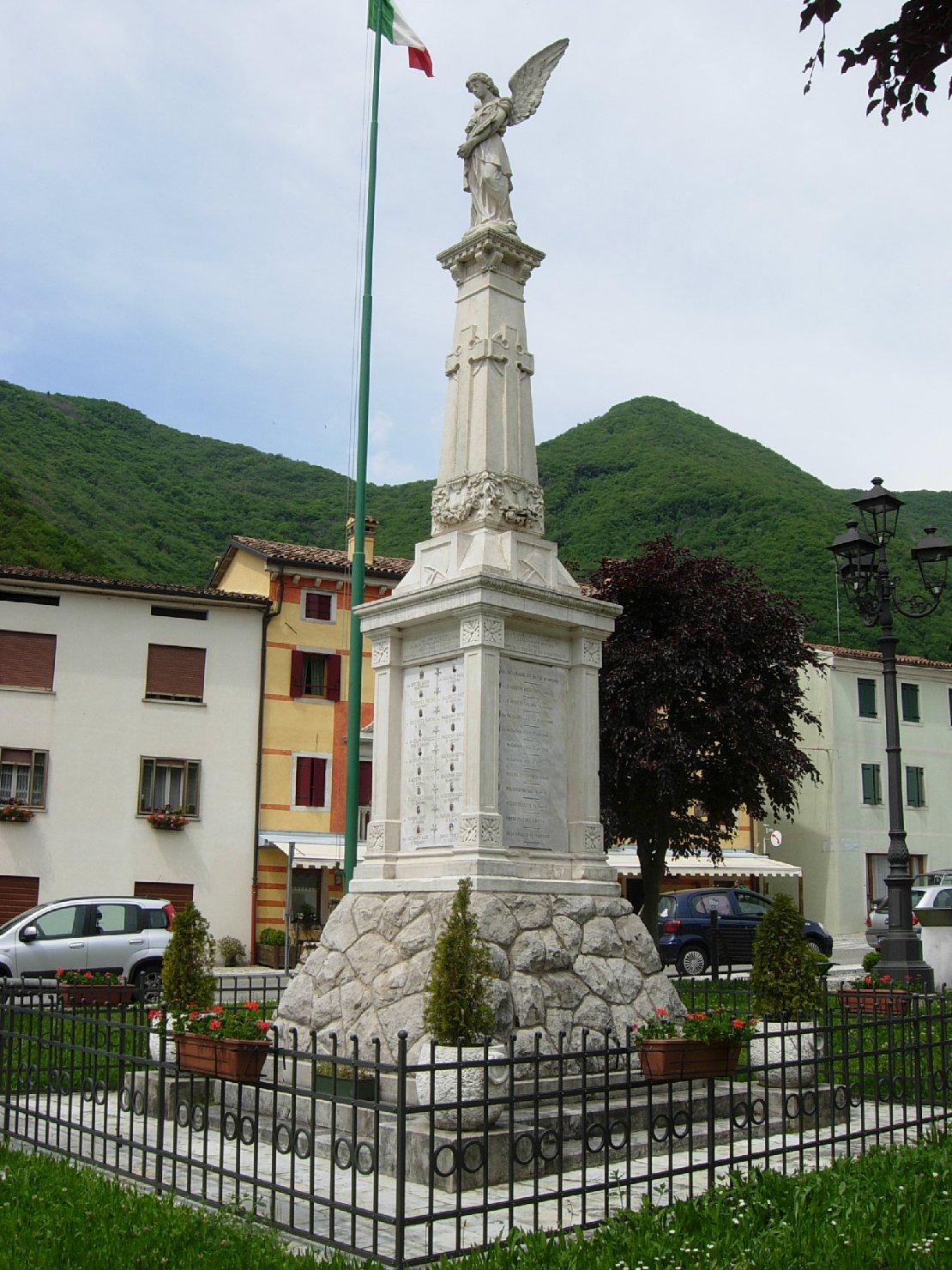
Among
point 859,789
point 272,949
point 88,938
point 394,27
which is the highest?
point 394,27

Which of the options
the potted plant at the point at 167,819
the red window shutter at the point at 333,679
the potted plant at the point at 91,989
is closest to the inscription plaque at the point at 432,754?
the potted plant at the point at 91,989

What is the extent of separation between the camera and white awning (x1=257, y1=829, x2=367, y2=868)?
32.0m

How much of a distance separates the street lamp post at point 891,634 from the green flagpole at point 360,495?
6.23 meters

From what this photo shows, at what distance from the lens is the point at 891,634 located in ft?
55.6

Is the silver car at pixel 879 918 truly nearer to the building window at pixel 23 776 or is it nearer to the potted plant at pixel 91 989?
the potted plant at pixel 91 989

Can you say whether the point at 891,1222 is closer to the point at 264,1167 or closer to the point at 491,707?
the point at 264,1167

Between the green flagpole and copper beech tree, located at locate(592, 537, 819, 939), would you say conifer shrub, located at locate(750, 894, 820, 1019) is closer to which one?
the green flagpole

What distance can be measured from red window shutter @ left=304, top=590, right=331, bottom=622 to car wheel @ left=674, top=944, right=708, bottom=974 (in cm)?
1424

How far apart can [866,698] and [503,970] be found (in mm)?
34190

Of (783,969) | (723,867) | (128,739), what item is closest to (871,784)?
(723,867)

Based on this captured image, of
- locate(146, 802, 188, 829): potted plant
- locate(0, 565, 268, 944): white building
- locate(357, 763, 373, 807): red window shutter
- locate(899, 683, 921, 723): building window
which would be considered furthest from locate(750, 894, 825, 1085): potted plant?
locate(899, 683, 921, 723): building window

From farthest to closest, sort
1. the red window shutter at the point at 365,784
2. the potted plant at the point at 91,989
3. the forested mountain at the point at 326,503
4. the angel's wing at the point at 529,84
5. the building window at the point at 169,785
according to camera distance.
A: the forested mountain at the point at 326,503, the red window shutter at the point at 365,784, the building window at the point at 169,785, the potted plant at the point at 91,989, the angel's wing at the point at 529,84

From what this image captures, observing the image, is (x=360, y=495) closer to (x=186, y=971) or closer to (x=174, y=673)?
(x=186, y=971)

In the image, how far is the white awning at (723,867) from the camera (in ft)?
122
